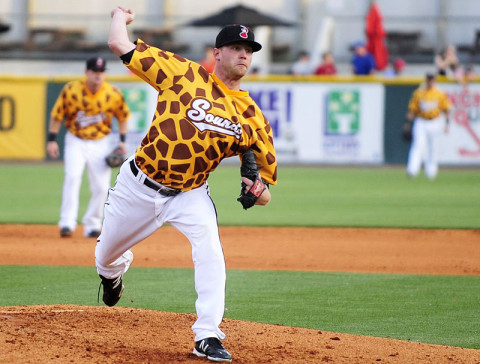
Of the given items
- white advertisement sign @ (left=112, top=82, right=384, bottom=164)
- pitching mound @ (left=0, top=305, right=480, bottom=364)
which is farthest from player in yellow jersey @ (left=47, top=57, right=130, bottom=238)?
white advertisement sign @ (left=112, top=82, right=384, bottom=164)

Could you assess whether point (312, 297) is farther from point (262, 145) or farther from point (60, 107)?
point (60, 107)

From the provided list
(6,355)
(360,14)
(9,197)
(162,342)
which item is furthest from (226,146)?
(360,14)

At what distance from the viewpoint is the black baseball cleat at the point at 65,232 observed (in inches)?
440

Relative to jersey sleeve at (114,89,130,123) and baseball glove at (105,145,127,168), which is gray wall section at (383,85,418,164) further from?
baseball glove at (105,145,127,168)

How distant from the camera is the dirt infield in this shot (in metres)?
5.45

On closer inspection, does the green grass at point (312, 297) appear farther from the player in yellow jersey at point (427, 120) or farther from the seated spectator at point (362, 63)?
the seated spectator at point (362, 63)

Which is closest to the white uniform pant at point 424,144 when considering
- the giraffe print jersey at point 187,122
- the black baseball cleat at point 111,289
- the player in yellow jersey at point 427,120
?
the player in yellow jersey at point 427,120

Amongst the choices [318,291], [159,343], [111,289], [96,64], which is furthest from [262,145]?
[96,64]

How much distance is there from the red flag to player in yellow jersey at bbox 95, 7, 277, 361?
19865 millimetres

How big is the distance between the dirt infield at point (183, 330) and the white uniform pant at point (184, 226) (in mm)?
319

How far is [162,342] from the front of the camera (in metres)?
5.81

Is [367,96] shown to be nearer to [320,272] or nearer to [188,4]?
[188,4]

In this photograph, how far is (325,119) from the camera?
22.6 metres

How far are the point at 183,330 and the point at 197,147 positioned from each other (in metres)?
1.42
